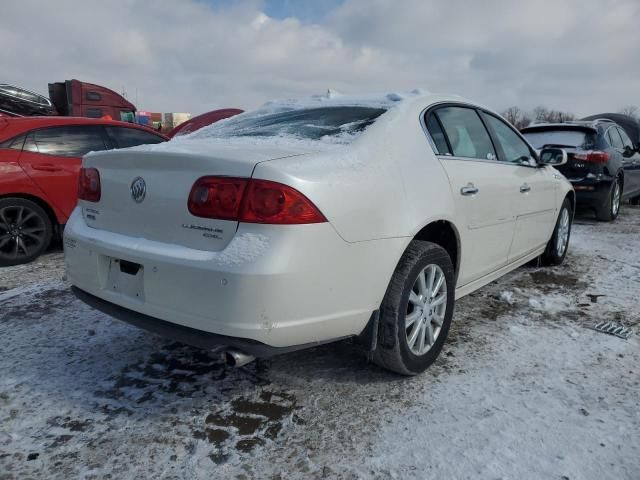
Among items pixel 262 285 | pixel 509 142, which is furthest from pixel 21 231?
Result: pixel 509 142

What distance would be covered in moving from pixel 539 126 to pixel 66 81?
11.5 metres

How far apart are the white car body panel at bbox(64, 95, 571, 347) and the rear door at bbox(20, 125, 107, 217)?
9.08ft

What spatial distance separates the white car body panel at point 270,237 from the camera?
6.27 feet

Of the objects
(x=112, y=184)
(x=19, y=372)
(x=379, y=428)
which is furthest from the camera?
(x=19, y=372)

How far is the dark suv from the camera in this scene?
279 inches

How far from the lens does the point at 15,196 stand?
484cm

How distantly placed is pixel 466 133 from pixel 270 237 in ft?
6.02

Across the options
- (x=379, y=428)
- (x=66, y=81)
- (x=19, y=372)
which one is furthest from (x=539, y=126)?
(x=66, y=81)

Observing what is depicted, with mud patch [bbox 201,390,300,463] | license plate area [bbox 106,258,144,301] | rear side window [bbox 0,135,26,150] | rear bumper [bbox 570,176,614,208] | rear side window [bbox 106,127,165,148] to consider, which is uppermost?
rear side window [bbox 106,127,165,148]

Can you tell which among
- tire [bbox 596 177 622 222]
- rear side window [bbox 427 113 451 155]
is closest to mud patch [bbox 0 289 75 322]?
rear side window [bbox 427 113 451 155]

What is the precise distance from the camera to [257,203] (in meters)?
1.92

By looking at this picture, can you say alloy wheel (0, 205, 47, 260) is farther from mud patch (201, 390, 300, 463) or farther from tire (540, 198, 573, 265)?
tire (540, 198, 573, 265)

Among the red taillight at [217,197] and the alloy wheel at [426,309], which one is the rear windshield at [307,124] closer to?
the red taillight at [217,197]

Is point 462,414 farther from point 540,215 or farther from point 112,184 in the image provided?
point 540,215
